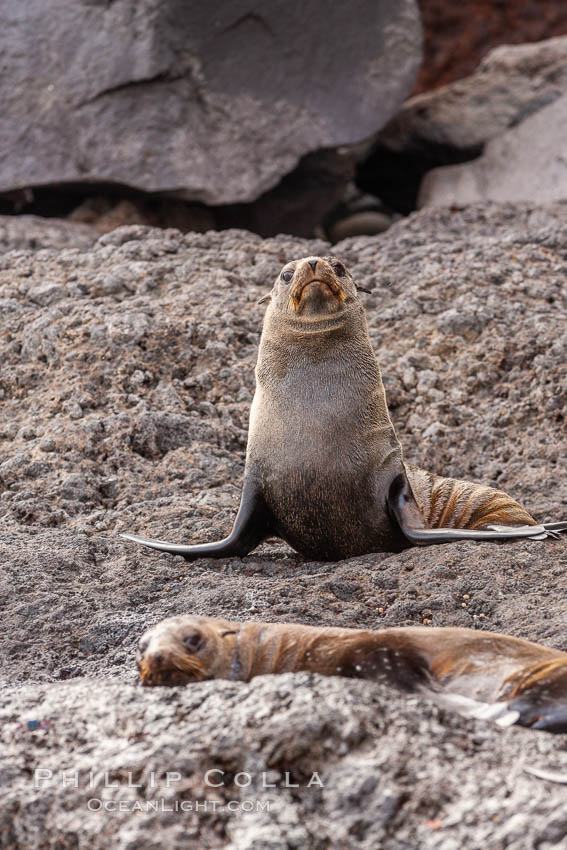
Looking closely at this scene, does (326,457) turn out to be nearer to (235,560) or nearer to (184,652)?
(235,560)

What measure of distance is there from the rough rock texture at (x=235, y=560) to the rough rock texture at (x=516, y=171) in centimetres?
115

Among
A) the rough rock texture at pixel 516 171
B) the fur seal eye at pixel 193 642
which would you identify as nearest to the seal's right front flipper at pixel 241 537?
the fur seal eye at pixel 193 642

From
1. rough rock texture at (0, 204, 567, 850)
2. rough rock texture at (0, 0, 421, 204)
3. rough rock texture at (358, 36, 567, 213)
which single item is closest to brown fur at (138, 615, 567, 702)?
rough rock texture at (0, 204, 567, 850)

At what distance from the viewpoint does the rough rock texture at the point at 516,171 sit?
9.59 metres

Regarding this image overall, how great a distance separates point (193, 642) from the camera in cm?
305

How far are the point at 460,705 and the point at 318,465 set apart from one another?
1.87 metres

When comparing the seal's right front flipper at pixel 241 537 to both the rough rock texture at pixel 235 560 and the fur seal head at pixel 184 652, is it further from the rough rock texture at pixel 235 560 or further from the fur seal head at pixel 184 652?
the fur seal head at pixel 184 652

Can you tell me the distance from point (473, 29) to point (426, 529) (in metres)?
12.8

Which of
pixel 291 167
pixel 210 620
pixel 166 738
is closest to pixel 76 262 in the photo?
pixel 291 167

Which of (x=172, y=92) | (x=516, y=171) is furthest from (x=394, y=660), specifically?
(x=516, y=171)

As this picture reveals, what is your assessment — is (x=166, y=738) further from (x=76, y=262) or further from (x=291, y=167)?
(x=291, y=167)

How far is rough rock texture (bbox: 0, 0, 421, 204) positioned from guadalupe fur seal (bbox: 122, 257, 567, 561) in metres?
4.38

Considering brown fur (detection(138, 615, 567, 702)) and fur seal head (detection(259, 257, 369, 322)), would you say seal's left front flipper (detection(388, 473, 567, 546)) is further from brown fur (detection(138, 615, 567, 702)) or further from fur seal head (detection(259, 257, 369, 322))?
brown fur (detection(138, 615, 567, 702))

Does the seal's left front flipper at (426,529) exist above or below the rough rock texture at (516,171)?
below
